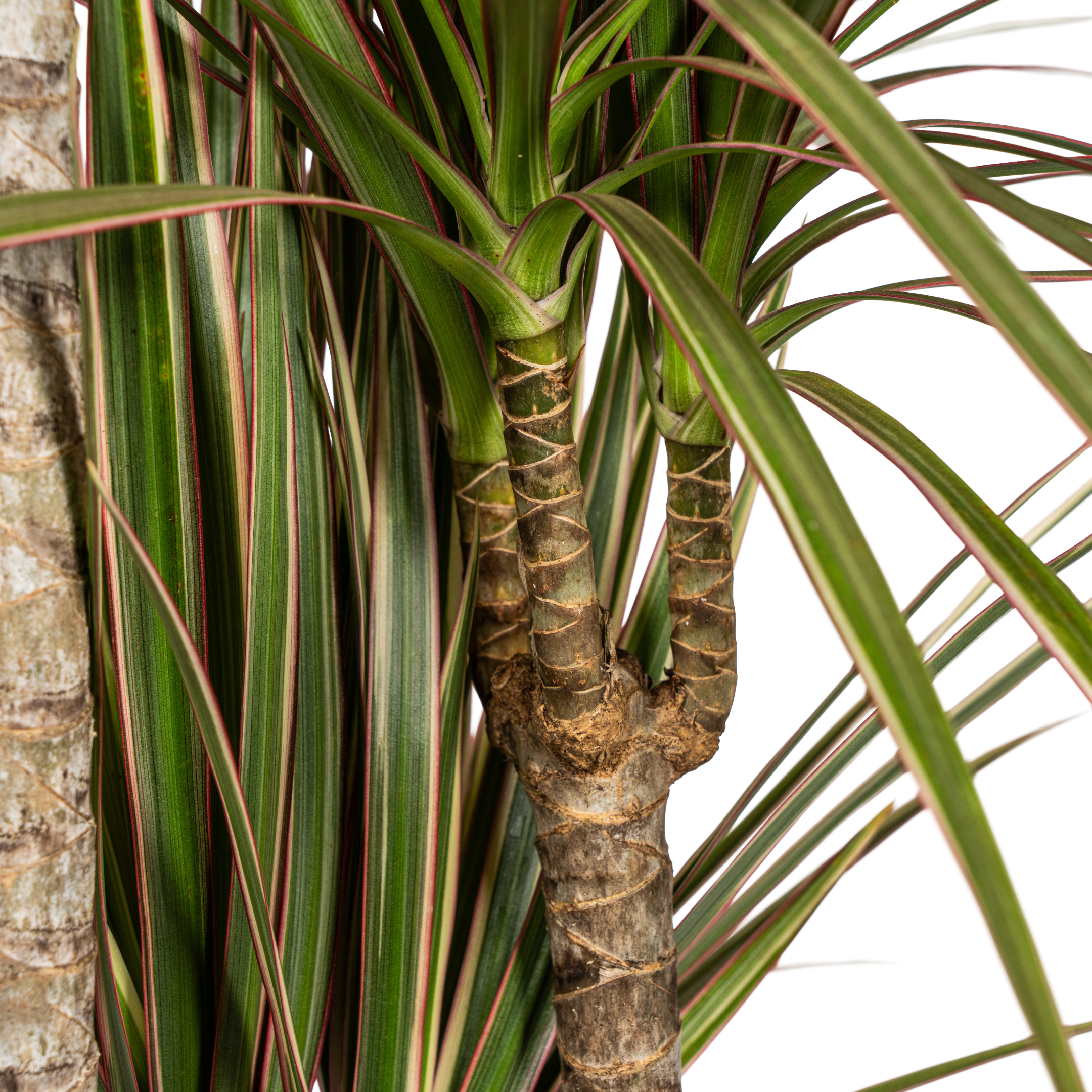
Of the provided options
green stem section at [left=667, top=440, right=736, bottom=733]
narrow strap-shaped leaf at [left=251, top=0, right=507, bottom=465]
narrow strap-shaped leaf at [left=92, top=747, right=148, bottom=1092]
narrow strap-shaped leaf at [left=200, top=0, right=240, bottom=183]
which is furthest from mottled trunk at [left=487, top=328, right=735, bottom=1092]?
narrow strap-shaped leaf at [left=200, top=0, right=240, bottom=183]

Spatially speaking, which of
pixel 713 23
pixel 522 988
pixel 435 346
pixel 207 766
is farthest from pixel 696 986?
pixel 713 23

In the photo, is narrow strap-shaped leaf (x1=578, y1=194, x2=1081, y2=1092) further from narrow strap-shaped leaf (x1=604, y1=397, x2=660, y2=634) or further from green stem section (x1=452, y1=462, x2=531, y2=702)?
narrow strap-shaped leaf (x1=604, y1=397, x2=660, y2=634)

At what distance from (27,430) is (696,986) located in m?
0.54

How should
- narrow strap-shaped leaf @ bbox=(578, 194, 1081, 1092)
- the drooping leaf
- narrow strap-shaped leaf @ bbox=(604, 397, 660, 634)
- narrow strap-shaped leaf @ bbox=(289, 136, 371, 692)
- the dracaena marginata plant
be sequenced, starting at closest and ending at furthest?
1. narrow strap-shaped leaf @ bbox=(578, 194, 1081, 1092)
2. the drooping leaf
3. the dracaena marginata plant
4. narrow strap-shaped leaf @ bbox=(289, 136, 371, 692)
5. narrow strap-shaped leaf @ bbox=(604, 397, 660, 634)

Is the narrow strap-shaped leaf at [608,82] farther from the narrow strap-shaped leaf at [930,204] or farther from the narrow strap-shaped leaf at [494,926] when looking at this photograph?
the narrow strap-shaped leaf at [494,926]

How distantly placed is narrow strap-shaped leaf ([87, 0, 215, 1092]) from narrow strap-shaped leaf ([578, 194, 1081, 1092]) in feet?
0.91

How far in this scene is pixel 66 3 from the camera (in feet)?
1.24

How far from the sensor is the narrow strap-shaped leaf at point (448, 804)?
1.79 feet

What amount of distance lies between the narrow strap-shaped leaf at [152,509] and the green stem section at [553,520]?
0.57ft

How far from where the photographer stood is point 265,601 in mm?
514

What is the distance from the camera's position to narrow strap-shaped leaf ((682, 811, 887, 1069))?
0.60 m

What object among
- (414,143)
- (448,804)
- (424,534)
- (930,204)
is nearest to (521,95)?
(414,143)

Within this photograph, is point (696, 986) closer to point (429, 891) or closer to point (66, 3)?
point (429, 891)

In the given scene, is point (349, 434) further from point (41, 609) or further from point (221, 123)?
point (221, 123)
